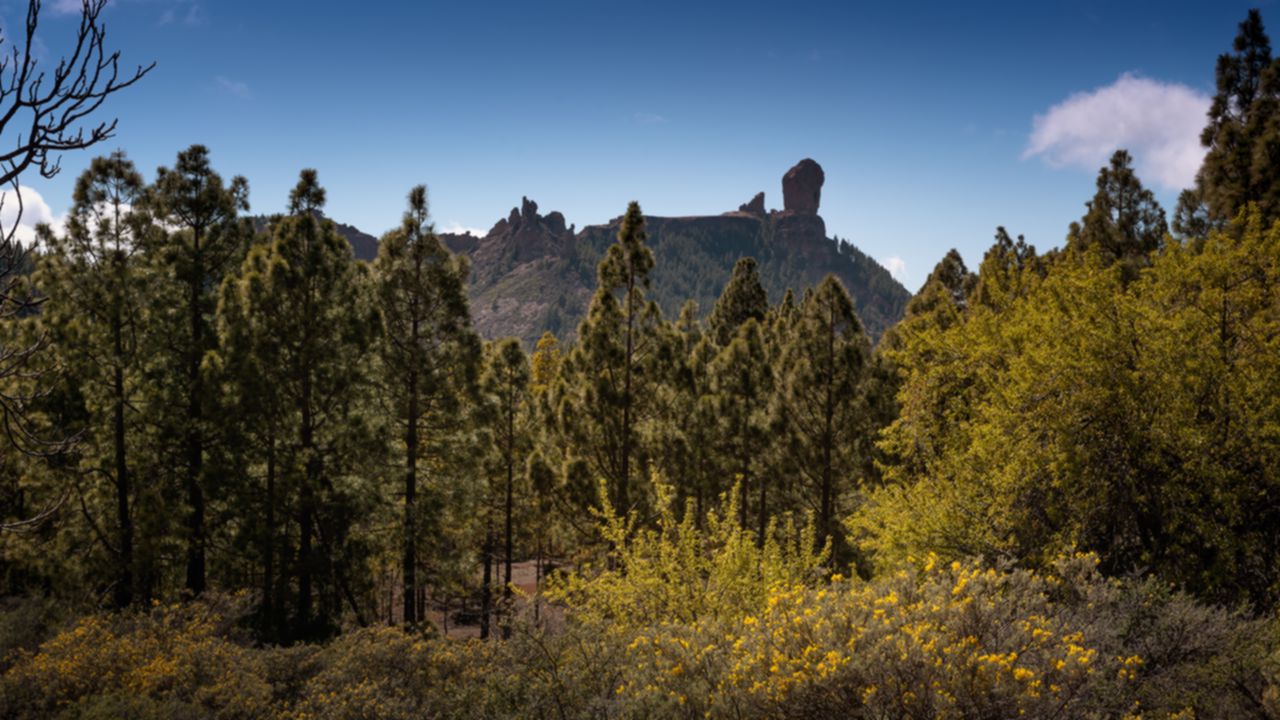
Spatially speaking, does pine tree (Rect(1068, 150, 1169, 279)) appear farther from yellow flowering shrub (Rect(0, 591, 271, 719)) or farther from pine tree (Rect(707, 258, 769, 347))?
yellow flowering shrub (Rect(0, 591, 271, 719))

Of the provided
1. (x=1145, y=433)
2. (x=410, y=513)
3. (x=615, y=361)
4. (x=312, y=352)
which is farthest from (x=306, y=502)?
(x=1145, y=433)

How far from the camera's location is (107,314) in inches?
562

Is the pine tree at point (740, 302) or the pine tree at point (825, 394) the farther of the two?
the pine tree at point (740, 302)

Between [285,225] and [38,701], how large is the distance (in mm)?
9825

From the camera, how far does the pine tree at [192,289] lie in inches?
589

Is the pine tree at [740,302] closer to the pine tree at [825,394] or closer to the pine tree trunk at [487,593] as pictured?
the pine tree at [825,394]

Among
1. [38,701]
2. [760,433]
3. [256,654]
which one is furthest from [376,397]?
[760,433]

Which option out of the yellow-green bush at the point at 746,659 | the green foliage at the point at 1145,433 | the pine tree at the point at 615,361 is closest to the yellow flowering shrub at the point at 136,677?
the yellow-green bush at the point at 746,659

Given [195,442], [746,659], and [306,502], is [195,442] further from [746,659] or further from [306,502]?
[746,659]

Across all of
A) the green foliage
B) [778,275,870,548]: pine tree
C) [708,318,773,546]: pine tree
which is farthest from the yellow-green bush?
[708,318,773,546]: pine tree

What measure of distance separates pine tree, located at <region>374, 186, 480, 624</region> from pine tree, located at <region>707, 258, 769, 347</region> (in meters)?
16.9

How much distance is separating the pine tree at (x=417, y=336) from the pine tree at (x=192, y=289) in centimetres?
382

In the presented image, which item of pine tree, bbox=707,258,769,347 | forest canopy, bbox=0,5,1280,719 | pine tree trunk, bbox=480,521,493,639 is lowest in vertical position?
pine tree trunk, bbox=480,521,493,639

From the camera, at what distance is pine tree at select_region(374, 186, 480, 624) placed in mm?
15570
